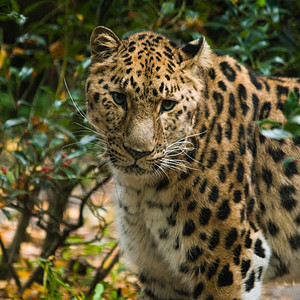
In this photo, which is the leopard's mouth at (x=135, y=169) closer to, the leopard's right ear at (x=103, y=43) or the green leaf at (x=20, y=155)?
the leopard's right ear at (x=103, y=43)

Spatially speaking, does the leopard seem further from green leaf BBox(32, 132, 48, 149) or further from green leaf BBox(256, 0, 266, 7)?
green leaf BBox(256, 0, 266, 7)

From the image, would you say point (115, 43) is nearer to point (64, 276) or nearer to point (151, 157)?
point (151, 157)

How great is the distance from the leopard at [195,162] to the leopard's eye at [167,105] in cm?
1

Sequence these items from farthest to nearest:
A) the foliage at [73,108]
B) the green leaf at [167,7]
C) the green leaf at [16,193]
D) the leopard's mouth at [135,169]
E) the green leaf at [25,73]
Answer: the green leaf at [167,7], the green leaf at [25,73], the foliage at [73,108], the green leaf at [16,193], the leopard's mouth at [135,169]

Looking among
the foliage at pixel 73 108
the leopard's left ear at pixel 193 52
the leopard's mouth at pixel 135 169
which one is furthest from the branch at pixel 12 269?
the leopard's left ear at pixel 193 52

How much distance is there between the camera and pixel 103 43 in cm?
479

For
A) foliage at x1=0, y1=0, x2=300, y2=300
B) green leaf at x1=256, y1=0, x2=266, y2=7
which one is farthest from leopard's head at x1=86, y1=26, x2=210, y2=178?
green leaf at x1=256, y1=0, x2=266, y2=7

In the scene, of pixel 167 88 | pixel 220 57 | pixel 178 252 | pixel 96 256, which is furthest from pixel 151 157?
pixel 96 256

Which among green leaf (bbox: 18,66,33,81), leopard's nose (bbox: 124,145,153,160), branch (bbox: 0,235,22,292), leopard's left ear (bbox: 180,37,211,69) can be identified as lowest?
branch (bbox: 0,235,22,292)

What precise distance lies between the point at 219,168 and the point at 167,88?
2.58 ft

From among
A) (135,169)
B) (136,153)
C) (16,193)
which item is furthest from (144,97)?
(16,193)

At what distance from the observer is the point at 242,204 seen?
482 cm

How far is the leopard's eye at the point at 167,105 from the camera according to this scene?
4.54m

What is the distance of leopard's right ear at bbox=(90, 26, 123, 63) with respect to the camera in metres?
4.73
